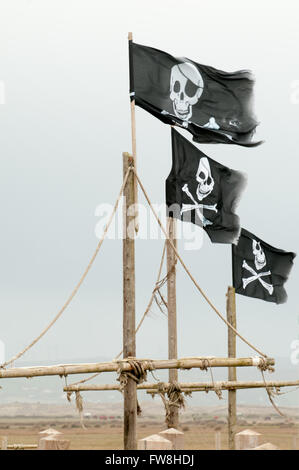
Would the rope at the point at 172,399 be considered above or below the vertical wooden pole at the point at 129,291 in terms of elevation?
below

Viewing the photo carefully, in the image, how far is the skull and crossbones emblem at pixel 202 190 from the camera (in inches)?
610

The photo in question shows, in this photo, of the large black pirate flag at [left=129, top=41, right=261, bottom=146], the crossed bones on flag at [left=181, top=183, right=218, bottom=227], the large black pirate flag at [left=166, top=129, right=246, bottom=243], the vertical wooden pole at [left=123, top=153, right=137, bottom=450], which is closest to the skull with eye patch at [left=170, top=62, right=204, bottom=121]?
the large black pirate flag at [left=129, top=41, right=261, bottom=146]

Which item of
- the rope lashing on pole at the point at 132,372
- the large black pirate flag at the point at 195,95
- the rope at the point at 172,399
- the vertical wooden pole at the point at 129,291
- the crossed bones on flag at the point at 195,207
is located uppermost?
the large black pirate flag at the point at 195,95

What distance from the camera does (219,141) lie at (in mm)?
15641

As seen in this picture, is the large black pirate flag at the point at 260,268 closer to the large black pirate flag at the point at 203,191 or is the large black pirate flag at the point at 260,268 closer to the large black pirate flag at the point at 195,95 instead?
the large black pirate flag at the point at 203,191

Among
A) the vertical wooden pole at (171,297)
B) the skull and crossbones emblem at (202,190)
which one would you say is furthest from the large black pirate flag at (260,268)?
the skull and crossbones emblem at (202,190)

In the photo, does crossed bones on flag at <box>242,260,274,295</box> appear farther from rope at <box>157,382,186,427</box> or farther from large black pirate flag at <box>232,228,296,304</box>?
rope at <box>157,382,186,427</box>

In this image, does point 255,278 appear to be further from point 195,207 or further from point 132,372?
point 132,372

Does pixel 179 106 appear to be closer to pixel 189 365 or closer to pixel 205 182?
pixel 205 182

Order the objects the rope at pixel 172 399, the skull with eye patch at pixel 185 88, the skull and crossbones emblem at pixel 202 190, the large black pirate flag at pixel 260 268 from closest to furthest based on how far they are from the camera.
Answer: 1. the skull with eye patch at pixel 185 88
2. the skull and crossbones emblem at pixel 202 190
3. the rope at pixel 172 399
4. the large black pirate flag at pixel 260 268

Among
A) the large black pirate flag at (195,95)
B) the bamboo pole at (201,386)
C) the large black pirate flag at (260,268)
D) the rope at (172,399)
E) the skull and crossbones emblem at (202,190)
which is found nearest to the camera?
the large black pirate flag at (195,95)

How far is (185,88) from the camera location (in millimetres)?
15242
